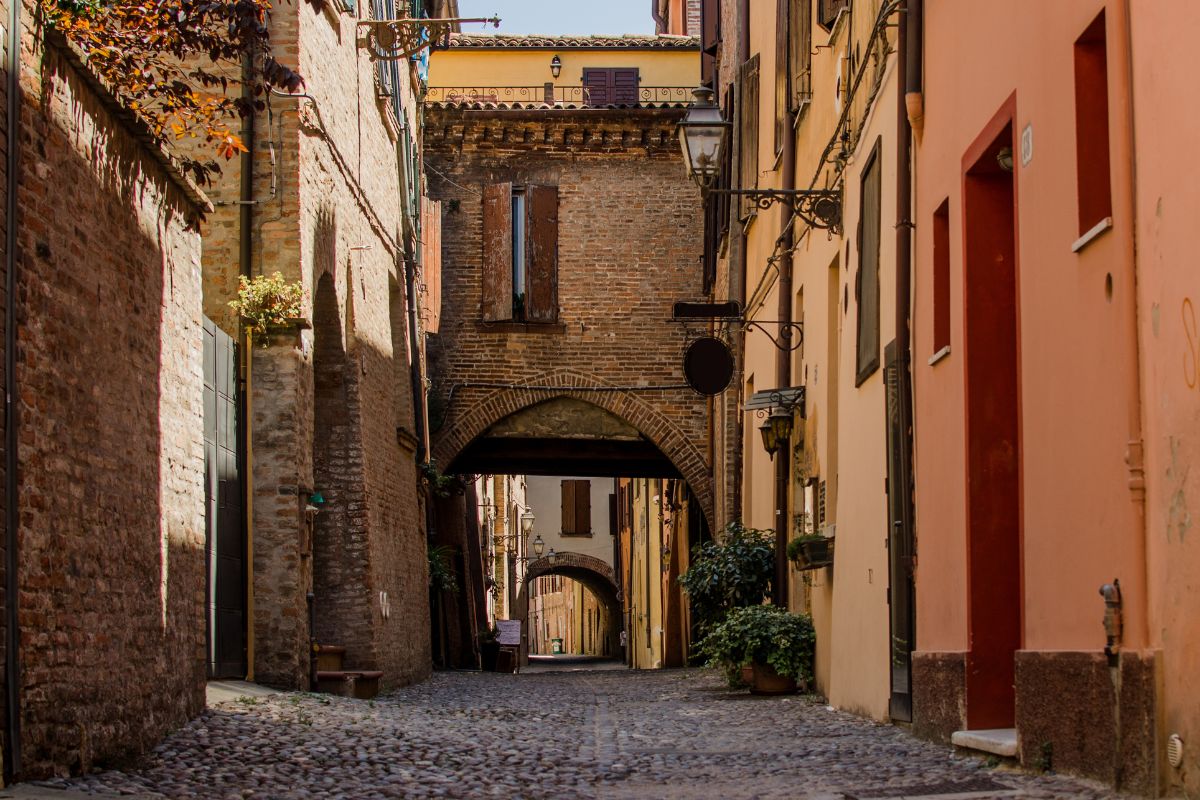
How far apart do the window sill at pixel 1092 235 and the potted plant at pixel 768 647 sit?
25.3 ft

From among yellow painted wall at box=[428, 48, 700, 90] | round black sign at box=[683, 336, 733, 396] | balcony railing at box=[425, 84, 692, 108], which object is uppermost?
yellow painted wall at box=[428, 48, 700, 90]

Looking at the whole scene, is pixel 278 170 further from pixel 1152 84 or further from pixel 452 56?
pixel 452 56

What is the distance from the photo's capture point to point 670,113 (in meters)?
21.6

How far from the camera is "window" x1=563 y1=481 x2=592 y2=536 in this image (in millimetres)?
47188

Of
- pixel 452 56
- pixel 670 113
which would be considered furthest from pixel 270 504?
pixel 452 56

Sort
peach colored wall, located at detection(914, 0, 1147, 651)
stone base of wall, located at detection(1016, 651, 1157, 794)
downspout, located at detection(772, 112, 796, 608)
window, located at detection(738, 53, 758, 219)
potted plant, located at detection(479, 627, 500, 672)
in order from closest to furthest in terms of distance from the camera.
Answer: stone base of wall, located at detection(1016, 651, 1157, 794) → peach colored wall, located at detection(914, 0, 1147, 651) → downspout, located at detection(772, 112, 796, 608) → window, located at detection(738, 53, 758, 219) → potted plant, located at detection(479, 627, 500, 672)

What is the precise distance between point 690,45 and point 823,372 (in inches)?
500

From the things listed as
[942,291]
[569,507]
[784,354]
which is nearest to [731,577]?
[784,354]

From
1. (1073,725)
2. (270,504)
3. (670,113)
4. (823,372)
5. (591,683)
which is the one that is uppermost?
(670,113)

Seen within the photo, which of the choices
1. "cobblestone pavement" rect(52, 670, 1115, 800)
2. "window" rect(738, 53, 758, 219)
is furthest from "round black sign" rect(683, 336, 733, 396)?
"cobblestone pavement" rect(52, 670, 1115, 800)

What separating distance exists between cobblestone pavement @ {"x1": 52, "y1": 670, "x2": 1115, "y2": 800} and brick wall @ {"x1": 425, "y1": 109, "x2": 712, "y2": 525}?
31.3 feet

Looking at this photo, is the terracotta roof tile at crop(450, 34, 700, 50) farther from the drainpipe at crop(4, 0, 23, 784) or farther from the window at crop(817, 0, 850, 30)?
the drainpipe at crop(4, 0, 23, 784)

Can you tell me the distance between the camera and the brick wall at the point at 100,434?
230 inches

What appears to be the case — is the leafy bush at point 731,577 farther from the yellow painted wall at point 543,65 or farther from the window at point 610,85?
the yellow painted wall at point 543,65
